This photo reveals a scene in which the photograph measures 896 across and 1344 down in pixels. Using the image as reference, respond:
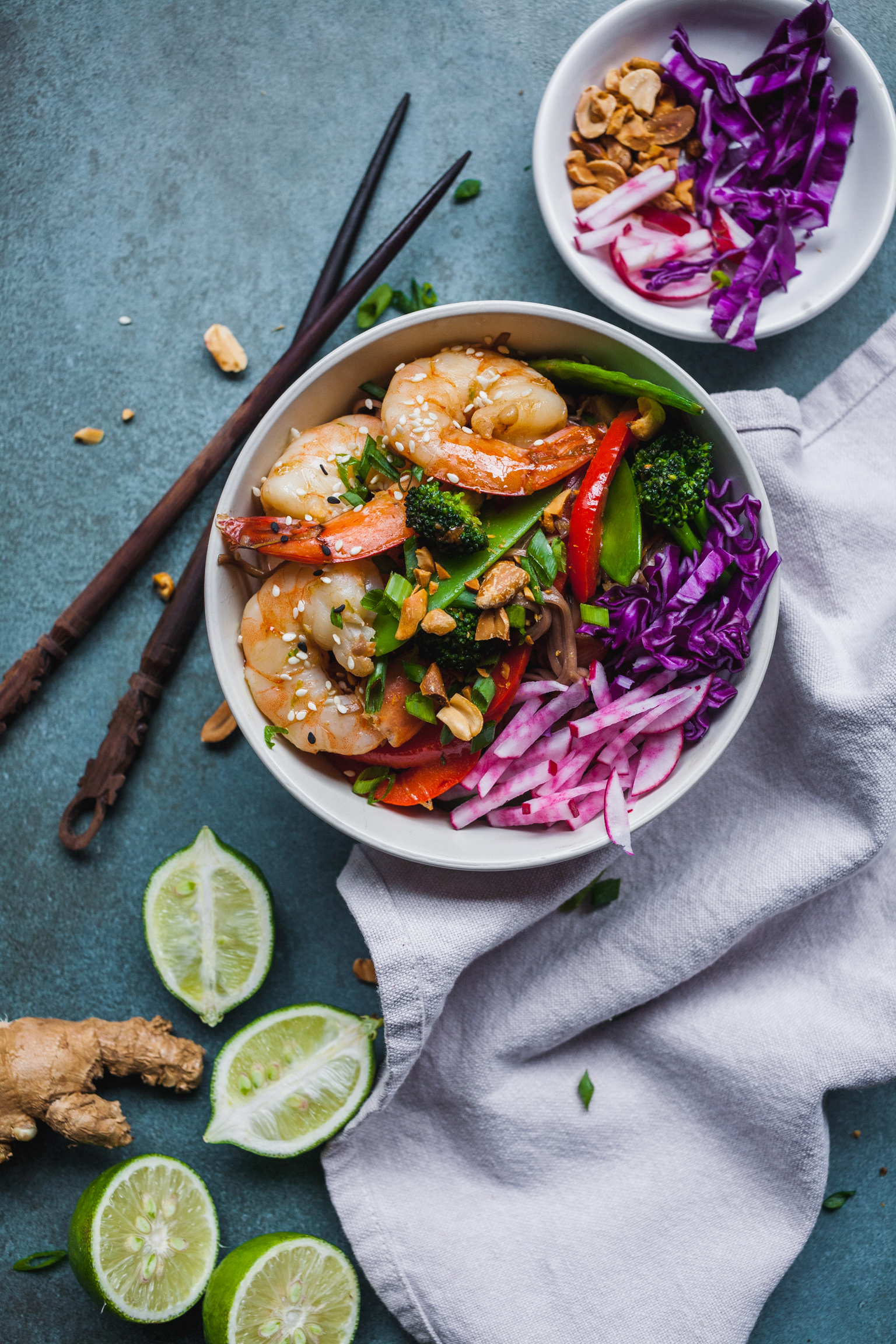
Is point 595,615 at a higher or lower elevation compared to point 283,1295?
higher

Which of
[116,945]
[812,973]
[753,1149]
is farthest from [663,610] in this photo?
[116,945]

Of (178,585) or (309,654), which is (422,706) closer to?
(309,654)

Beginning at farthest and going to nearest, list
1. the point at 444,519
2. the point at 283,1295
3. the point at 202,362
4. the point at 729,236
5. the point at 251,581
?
the point at 202,362 → the point at 729,236 → the point at 283,1295 → the point at 251,581 → the point at 444,519

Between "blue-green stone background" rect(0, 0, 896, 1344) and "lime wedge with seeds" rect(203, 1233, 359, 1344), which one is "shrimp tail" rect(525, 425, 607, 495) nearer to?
"blue-green stone background" rect(0, 0, 896, 1344)

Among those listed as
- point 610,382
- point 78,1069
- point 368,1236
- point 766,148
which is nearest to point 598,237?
point 766,148

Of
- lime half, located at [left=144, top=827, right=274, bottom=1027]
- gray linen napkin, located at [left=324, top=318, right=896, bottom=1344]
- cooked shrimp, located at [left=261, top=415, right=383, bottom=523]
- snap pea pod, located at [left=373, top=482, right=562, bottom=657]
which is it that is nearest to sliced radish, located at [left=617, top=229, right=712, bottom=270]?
gray linen napkin, located at [left=324, top=318, right=896, bottom=1344]

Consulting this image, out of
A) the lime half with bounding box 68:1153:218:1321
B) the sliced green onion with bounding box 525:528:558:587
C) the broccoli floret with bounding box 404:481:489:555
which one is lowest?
the lime half with bounding box 68:1153:218:1321

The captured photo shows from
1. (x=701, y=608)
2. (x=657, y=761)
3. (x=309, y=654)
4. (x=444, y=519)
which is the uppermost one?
(x=444, y=519)
